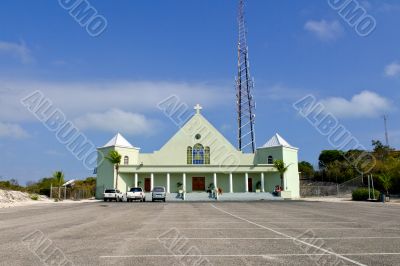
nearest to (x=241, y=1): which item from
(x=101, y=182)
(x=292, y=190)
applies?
(x=292, y=190)

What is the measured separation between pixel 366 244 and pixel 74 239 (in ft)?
21.7

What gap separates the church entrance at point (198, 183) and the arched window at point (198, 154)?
2.23 metres

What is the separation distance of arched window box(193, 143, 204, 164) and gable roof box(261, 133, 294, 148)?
28.8 feet

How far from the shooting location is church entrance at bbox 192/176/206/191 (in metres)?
54.7

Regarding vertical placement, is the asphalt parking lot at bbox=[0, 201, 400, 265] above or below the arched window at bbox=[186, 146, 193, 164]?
below

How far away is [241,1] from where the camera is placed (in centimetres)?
6662

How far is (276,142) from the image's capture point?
5684cm

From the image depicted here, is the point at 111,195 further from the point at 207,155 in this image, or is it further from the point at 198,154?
the point at 207,155

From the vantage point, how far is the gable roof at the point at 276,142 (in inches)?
2211

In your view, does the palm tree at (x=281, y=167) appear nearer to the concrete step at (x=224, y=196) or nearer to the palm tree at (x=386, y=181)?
the concrete step at (x=224, y=196)

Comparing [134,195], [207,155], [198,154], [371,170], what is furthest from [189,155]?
[371,170]

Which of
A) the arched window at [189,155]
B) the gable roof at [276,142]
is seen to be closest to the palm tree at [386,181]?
the gable roof at [276,142]

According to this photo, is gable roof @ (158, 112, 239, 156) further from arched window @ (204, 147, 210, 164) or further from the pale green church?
arched window @ (204, 147, 210, 164)

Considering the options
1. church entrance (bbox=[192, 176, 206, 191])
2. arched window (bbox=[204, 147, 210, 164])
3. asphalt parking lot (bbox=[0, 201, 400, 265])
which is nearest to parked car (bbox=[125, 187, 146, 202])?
church entrance (bbox=[192, 176, 206, 191])
